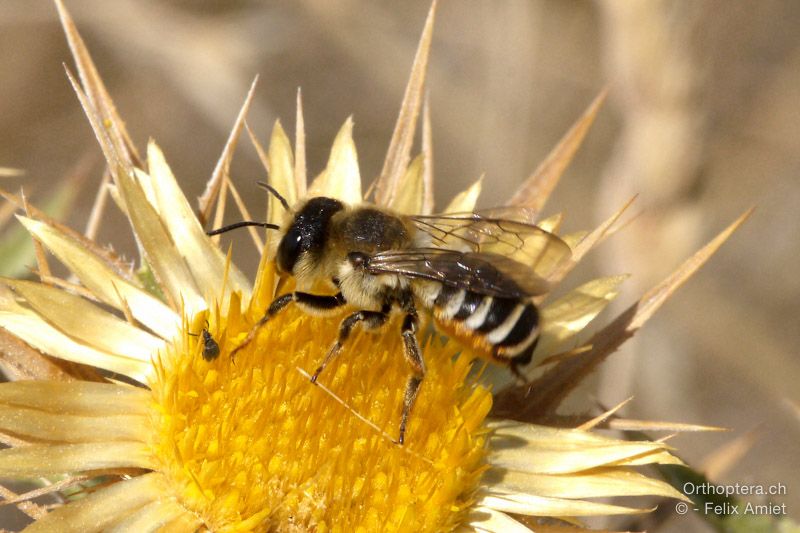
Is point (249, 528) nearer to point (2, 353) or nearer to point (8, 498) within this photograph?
point (8, 498)

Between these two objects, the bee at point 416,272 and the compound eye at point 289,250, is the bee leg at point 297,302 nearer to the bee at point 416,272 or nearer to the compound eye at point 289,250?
the bee at point 416,272

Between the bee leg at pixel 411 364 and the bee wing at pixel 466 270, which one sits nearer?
the bee leg at pixel 411 364

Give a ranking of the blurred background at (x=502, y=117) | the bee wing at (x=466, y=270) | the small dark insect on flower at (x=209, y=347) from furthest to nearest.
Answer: the blurred background at (x=502, y=117), the bee wing at (x=466, y=270), the small dark insect on flower at (x=209, y=347)

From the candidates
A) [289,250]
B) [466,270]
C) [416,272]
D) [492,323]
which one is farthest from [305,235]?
[492,323]

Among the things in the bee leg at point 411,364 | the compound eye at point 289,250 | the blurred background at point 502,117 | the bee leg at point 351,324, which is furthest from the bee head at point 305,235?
the blurred background at point 502,117

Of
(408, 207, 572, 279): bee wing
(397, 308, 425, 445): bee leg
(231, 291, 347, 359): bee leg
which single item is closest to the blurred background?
(408, 207, 572, 279): bee wing

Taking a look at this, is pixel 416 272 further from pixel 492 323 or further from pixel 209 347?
pixel 209 347

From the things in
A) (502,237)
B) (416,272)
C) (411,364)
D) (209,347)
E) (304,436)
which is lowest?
(304,436)
